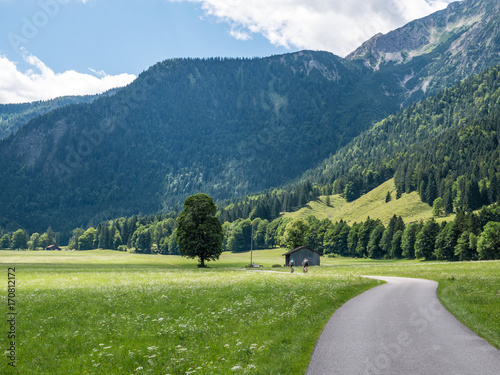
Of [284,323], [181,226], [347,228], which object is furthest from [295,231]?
→ [284,323]

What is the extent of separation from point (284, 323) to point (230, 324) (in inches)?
103

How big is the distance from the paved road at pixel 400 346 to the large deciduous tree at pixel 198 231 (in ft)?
205

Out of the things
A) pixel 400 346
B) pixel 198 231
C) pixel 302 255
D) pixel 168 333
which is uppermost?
pixel 198 231

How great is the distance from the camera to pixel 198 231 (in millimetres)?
84625

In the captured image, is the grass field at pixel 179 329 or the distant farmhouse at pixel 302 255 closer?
the grass field at pixel 179 329

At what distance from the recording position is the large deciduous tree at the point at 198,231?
84875 millimetres

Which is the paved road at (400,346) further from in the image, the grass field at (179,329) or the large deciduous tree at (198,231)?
the large deciduous tree at (198,231)

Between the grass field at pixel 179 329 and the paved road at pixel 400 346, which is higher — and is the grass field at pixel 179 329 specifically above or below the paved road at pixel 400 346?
below

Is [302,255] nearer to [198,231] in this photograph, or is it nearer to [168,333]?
[198,231]

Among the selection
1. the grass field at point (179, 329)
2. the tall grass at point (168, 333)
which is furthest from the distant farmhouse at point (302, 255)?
the tall grass at point (168, 333)

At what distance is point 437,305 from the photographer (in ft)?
86.1

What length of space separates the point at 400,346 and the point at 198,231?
70.8 m

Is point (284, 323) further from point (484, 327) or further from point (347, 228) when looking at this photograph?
point (347, 228)

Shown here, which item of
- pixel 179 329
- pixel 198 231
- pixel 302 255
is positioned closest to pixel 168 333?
pixel 179 329
